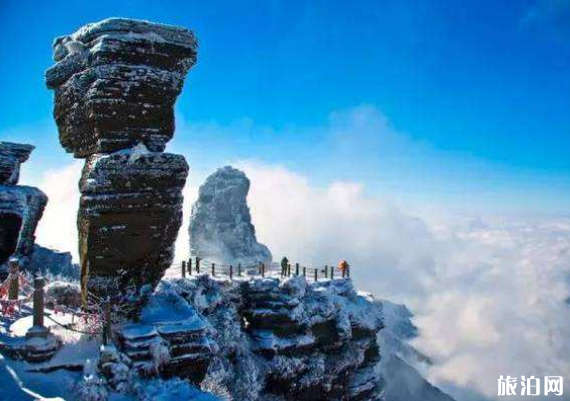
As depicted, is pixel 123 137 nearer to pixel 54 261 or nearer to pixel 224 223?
pixel 54 261

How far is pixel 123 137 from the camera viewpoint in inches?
651

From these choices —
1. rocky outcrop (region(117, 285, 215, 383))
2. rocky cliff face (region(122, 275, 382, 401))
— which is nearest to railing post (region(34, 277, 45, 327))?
rocky outcrop (region(117, 285, 215, 383))

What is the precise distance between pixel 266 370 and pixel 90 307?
719 inches

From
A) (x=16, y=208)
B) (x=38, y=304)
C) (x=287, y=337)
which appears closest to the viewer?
(x=38, y=304)

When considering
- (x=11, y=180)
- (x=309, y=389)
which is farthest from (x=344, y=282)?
(x=11, y=180)

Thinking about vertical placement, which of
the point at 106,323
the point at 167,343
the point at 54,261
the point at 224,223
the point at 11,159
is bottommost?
the point at 167,343

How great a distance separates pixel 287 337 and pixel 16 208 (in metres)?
18.8

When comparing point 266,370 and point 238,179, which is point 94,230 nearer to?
point 266,370

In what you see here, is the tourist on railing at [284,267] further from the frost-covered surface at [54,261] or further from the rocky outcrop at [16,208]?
the rocky outcrop at [16,208]

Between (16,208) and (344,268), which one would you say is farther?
(344,268)

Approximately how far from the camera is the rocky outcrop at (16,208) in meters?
26.2

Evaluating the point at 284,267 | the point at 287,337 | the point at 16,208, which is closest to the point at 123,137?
the point at 16,208

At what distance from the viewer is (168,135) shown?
57.0 feet

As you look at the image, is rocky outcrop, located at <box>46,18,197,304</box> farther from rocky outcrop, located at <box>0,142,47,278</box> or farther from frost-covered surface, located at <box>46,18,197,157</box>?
rocky outcrop, located at <box>0,142,47,278</box>
